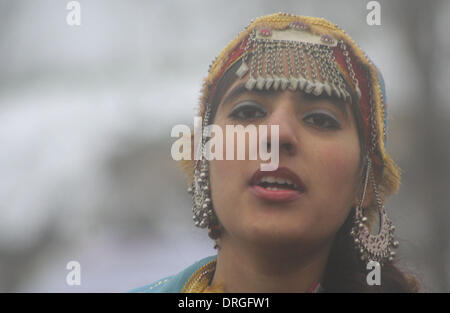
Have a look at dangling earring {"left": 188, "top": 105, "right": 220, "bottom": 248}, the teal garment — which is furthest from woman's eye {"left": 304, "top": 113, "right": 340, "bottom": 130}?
the teal garment

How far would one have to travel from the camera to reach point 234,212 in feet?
6.47

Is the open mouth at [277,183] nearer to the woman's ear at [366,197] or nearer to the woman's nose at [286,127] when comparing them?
the woman's nose at [286,127]

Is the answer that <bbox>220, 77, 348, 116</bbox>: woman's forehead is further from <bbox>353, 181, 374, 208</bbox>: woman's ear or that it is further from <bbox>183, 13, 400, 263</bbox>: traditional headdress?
<bbox>353, 181, 374, 208</bbox>: woman's ear

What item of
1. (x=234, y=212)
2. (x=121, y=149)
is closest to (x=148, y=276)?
(x=121, y=149)

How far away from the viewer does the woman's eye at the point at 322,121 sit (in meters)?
2.02

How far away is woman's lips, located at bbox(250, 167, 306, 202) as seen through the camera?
1.89m

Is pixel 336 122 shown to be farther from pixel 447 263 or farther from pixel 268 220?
pixel 447 263

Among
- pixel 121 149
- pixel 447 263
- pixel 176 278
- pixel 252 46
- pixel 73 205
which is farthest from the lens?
pixel 121 149

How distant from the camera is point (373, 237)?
2186mm

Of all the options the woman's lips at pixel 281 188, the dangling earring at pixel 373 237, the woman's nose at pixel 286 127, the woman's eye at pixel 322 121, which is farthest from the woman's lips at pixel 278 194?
the dangling earring at pixel 373 237

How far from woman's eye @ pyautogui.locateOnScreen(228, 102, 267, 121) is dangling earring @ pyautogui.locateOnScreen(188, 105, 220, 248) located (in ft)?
0.67

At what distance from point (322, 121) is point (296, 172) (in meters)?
0.27

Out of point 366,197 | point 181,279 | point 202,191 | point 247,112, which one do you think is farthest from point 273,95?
point 181,279

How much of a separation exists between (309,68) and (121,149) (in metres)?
2.97
